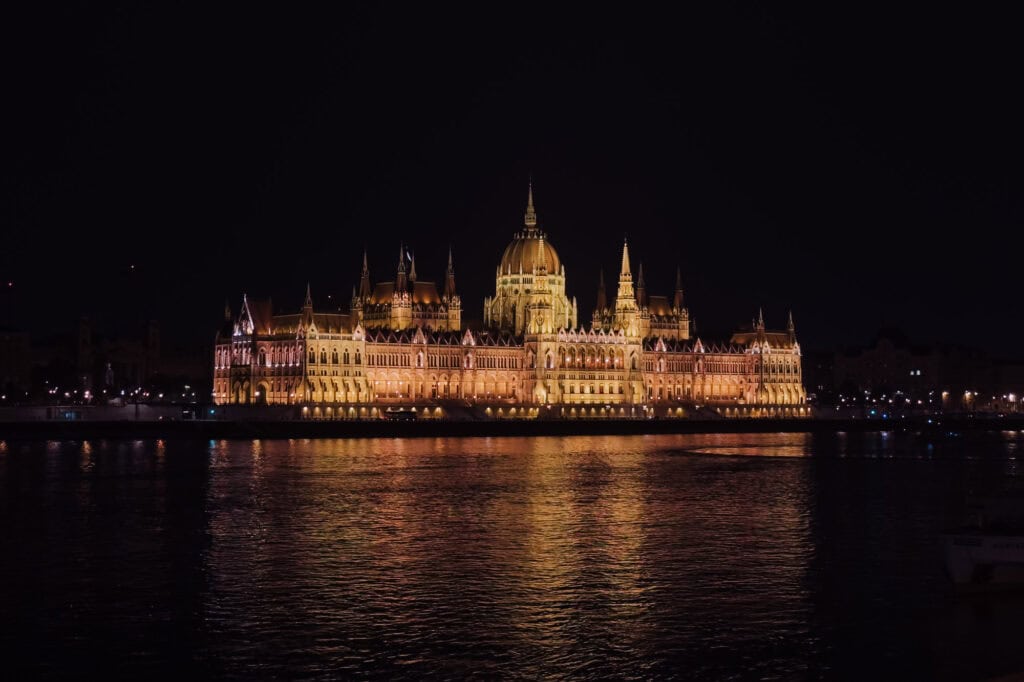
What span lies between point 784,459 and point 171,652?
74.0 metres

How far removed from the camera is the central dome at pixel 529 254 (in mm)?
185250

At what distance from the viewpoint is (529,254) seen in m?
186

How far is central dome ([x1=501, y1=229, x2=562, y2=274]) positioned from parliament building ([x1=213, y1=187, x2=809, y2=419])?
0.18m

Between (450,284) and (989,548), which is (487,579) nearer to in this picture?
(989,548)

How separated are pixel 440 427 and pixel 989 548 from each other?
110 m

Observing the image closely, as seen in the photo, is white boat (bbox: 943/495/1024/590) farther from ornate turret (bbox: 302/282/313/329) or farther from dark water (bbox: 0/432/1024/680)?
ornate turret (bbox: 302/282/313/329)

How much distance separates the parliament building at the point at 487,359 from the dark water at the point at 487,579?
266ft

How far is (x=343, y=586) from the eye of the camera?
38.1m

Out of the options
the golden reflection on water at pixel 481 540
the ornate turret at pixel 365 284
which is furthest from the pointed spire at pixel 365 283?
the golden reflection on water at pixel 481 540

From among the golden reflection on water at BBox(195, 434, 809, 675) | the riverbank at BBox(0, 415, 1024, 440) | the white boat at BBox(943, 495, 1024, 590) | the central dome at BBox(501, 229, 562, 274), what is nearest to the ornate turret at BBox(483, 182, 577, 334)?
the central dome at BBox(501, 229, 562, 274)

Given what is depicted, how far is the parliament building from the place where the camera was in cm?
15875

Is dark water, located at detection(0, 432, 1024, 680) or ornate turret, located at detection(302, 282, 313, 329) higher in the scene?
ornate turret, located at detection(302, 282, 313, 329)

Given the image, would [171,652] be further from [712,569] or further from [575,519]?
[575,519]

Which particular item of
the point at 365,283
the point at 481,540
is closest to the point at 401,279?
the point at 365,283
